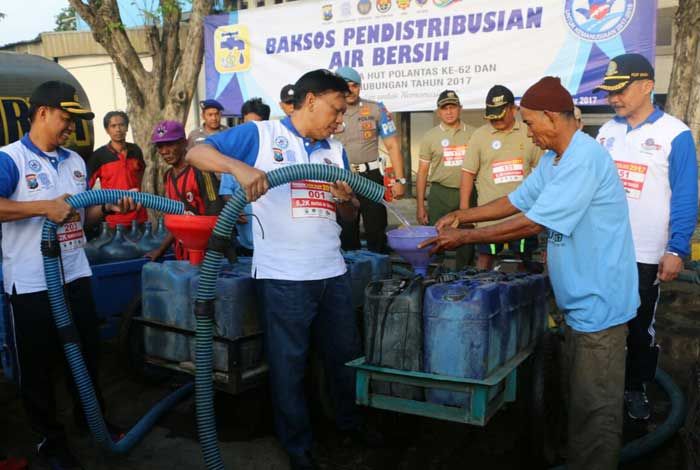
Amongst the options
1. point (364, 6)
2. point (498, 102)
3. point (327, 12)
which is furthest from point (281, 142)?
point (327, 12)

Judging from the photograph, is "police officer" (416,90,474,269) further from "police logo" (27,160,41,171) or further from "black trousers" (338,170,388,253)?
"police logo" (27,160,41,171)

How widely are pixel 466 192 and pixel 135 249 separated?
2.94 m

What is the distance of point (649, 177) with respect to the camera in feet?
12.3

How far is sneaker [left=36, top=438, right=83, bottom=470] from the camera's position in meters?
3.49

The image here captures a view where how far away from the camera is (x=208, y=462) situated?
3.05 meters

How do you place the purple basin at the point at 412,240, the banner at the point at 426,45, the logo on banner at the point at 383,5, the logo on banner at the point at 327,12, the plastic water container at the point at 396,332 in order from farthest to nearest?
the logo on banner at the point at 327,12, the logo on banner at the point at 383,5, the banner at the point at 426,45, the purple basin at the point at 412,240, the plastic water container at the point at 396,332

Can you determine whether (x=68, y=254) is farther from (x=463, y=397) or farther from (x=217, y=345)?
(x=463, y=397)

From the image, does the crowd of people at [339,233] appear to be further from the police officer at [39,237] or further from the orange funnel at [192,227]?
the orange funnel at [192,227]

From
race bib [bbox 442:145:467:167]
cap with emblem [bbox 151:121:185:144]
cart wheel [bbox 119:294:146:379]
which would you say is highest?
cap with emblem [bbox 151:121:185:144]

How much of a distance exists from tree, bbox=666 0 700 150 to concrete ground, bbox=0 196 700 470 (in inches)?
143

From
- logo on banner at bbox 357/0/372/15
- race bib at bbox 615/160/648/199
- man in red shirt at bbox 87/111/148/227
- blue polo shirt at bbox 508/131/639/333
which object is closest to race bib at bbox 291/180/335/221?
blue polo shirt at bbox 508/131/639/333

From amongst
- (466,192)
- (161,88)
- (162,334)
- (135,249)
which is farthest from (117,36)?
(162,334)

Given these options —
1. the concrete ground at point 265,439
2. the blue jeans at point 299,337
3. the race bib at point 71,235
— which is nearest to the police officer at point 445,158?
the concrete ground at point 265,439

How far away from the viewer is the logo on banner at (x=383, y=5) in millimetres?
8992
